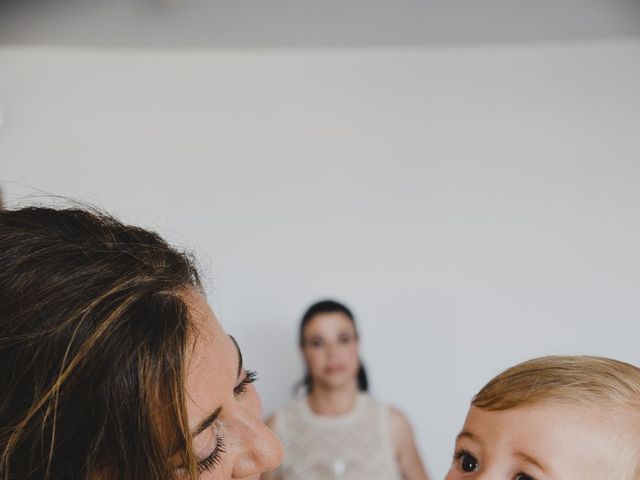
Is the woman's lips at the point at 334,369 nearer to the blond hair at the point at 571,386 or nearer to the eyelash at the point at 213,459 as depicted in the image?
the blond hair at the point at 571,386

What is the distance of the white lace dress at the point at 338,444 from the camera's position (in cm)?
235

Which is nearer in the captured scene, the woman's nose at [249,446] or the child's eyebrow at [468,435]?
the woman's nose at [249,446]

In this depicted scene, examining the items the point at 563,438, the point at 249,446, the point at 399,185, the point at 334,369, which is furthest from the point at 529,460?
the point at 399,185

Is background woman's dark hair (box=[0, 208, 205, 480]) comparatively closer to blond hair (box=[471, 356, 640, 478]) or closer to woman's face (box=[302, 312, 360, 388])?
blond hair (box=[471, 356, 640, 478])

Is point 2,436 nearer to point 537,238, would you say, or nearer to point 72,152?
point 72,152

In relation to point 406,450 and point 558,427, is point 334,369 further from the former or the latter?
point 558,427

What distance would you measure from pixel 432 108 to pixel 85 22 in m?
1.42

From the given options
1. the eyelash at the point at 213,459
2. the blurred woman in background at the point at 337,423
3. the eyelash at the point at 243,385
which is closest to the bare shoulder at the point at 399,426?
the blurred woman in background at the point at 337,423

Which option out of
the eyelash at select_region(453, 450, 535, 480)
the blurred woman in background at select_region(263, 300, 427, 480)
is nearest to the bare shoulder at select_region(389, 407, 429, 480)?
the blurred woman in background at select_region(263, 300, 427, 480)

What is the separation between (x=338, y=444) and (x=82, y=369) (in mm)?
1931

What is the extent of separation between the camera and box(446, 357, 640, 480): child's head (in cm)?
85

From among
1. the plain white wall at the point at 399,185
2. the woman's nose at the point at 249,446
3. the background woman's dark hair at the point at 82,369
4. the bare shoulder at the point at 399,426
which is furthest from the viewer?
the plain white wall at the point at 399,185

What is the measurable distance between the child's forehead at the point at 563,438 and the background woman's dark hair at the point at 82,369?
0.46 m

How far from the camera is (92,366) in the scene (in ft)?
2.02
